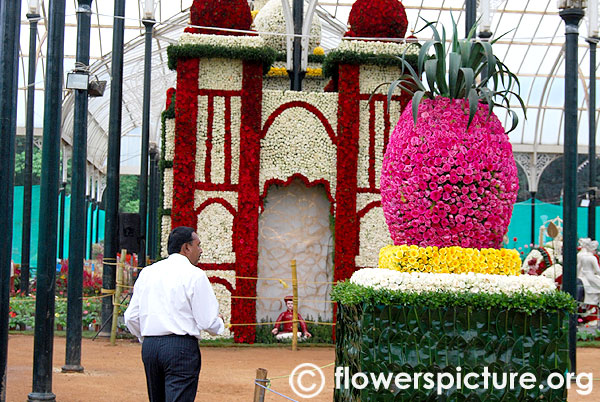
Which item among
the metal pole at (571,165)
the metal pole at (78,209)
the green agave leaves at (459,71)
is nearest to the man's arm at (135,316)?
the green agave leaves at (459,71)

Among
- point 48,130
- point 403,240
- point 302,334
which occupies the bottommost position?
point 302,334

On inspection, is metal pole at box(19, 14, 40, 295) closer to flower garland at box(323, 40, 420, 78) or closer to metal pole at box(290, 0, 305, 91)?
metal pole at box(290, 0, 305, 91)

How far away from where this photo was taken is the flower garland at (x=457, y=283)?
22.2 ft

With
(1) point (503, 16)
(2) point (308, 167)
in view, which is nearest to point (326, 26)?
(1) point (503, 16)

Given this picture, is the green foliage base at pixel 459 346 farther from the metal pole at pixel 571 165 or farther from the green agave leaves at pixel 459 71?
the metal pole at pixel 571 165

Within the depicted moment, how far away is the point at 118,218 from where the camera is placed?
56.5ft

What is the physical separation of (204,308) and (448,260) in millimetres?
2569

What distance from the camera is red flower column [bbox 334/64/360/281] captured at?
52.0 ft

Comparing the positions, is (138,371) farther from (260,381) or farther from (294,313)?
(260,381)

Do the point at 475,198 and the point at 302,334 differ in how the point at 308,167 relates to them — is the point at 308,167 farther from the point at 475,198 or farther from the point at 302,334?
the point at 475,198

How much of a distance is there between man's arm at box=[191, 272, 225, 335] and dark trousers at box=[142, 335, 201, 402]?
0.45 feet

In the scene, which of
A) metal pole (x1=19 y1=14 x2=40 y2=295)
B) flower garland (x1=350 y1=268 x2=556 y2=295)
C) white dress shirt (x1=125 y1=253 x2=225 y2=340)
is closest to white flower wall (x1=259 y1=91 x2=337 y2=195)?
metal pole (x1=19 y1=14 x2=40 y2=295)

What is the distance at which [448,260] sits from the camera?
717 cm

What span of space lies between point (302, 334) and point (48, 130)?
26.5 feet
